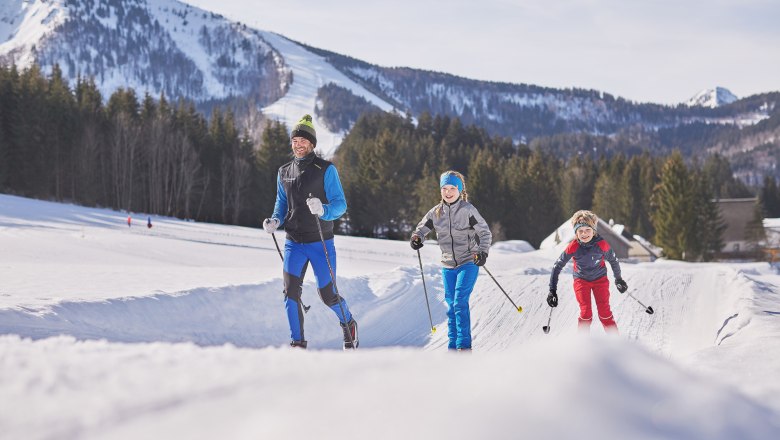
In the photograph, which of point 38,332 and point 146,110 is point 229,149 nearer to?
point 146,110

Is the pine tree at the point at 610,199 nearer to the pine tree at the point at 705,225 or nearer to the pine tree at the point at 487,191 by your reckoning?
the pine tree at the point at 705,225

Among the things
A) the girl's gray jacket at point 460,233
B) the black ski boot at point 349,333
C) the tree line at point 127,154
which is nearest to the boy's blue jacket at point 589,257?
the girl's gray jacket at point 460,233

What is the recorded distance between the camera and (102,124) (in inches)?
2322

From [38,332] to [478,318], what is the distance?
6.26 meters

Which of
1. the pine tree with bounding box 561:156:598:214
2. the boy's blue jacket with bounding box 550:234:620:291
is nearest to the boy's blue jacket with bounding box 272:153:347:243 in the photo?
the boy's blue jacket with bounding box 550:234:620:291

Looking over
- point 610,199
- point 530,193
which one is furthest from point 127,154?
point 610,199

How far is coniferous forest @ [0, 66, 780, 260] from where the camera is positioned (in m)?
53.8

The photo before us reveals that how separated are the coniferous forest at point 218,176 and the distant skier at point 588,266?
45.8 m

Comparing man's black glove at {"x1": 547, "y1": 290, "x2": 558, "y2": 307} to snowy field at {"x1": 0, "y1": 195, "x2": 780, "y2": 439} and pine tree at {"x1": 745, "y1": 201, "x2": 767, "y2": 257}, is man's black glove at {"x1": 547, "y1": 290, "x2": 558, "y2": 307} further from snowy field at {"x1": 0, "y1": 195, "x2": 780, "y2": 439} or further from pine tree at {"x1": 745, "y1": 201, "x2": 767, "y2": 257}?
pine tree at {"x1": 745, "y1": 201, "x2": 767, "y2": 257}

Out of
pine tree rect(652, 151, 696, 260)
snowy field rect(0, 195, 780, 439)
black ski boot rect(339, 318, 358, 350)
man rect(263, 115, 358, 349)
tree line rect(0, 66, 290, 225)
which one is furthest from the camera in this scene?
pine tree rect(652, 151, 696, 260)

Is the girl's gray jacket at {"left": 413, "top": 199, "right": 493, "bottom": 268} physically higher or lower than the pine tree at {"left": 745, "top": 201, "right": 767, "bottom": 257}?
higher

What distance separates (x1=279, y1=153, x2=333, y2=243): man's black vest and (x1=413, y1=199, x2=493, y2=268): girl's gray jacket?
1.19 m

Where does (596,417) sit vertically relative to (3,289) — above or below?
above

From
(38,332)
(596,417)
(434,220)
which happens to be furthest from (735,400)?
(38,332)
